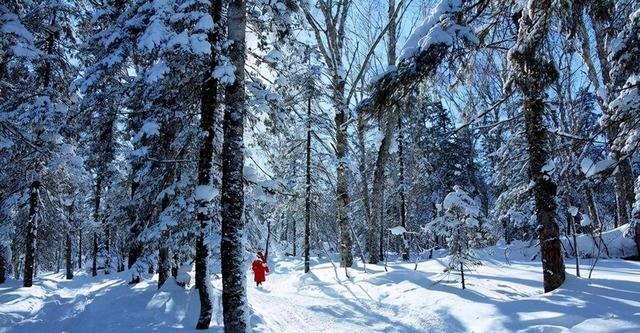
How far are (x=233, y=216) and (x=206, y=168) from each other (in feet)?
6.08

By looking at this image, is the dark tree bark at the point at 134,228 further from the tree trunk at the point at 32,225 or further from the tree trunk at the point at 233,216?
the tree trunk at the point at 233,216

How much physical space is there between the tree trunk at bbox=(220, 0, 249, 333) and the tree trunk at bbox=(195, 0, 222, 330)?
1036 mm

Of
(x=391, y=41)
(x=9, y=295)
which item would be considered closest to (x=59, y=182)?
(x=9, y=295)

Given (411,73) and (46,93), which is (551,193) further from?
(46,93)

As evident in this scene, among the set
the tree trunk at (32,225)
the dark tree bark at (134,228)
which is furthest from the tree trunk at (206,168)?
the tree trunk at (32,225)

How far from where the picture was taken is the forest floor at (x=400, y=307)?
7.81 m

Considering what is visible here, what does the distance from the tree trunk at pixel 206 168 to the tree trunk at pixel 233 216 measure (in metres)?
1.04

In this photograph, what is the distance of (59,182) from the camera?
63.5ft

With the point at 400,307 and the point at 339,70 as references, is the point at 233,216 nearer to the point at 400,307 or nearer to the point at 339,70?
the point at 400,307

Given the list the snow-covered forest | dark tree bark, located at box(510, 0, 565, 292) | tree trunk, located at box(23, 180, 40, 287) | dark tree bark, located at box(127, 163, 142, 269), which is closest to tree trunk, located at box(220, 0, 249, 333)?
the snow-covered forest

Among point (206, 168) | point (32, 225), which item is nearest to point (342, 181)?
point (206, 168)

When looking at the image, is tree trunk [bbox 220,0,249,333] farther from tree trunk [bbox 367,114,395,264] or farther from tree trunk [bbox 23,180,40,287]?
tree trunk [bbox 23,180,40,287]

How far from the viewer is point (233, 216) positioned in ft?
24.9

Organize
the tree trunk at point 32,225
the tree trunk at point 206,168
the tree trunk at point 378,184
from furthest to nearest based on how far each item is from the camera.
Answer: the tree trunk at point 32,225 < the tree trunk at point 378,184 < the tree trunk at point 206,168
